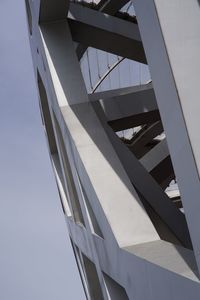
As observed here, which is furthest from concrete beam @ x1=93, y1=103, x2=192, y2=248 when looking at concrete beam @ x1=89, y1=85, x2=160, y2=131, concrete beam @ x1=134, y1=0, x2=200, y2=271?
concrete beam @ x1=134, y1=0, x2=200, y2=271

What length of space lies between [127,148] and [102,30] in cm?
296

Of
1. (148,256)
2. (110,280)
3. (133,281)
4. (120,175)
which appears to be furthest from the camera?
Answer: (110,280)

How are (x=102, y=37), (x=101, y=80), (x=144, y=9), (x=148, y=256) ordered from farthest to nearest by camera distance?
(x=101, y=80)
(x=102, y=37)
(x=148, y=256)
(x=144, y=9)

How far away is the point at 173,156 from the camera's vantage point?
5.20m

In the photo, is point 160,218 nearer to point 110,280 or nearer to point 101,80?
point 110,280

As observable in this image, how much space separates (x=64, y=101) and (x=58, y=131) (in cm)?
257

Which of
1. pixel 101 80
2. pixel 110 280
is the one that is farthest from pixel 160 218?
pixel 101 80

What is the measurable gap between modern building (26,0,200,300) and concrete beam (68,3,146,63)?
2 cm

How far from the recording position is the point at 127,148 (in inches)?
449

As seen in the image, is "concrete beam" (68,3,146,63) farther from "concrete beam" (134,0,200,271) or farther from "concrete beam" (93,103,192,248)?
"concrete beam" (134,0,200,271)

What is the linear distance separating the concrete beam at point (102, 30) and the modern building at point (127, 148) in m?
0.02

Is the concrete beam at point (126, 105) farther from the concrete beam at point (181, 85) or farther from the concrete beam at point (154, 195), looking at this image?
the concrete beam at point (181, 85)

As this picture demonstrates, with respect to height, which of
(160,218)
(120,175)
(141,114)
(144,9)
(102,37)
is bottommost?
(160,218)

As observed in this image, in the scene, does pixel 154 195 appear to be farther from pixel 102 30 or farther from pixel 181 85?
pixel 181 85
